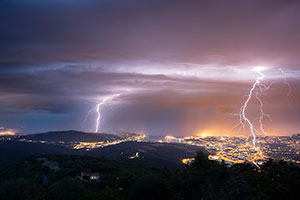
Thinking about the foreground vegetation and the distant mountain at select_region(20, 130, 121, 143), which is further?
the distant mountain at select_region(20, 130, 121, 143)

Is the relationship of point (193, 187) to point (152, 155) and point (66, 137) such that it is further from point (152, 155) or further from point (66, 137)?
point (66, 137)

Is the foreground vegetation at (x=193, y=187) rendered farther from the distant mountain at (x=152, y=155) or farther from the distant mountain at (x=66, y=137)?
the distant mountain at (x=66, y=137)

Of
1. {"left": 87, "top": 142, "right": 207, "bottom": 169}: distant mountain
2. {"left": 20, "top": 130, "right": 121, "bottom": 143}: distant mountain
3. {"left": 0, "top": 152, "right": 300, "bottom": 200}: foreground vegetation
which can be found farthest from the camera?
{"left": 20, "top": 130, "right": 121, "bottom": 143}: distant mountain

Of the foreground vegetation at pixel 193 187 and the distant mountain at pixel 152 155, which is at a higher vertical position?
the foreground vegetation at pixel 193 187

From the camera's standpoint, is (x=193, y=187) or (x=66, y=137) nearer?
(x=193, y=187)

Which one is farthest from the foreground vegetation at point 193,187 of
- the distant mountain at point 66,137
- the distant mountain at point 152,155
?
the distant mountain at point 66,137

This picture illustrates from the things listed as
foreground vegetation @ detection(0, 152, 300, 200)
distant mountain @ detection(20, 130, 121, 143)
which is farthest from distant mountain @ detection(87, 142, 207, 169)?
distant mountain @ detection(20, 130, 121, 143)

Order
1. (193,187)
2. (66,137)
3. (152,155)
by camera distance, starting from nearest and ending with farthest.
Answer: (193,187), (152,155), (66,137)

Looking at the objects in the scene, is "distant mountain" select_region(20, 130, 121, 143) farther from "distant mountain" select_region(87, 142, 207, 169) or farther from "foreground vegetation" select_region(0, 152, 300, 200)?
"foreground vegetation" select_region(0, 152, 300, 200)

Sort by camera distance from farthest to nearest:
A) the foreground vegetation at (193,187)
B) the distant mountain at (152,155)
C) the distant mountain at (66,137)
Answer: the distant mountain at (66,137) → the distant mountain at (152,155) → the foreground vegetation at (193,187)

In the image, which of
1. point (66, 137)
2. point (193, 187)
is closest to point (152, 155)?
point (193, 187)

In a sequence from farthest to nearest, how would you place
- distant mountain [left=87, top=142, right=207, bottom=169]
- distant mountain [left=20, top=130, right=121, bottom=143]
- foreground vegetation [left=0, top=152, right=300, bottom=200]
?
distant mountain [left=20, top=130, right=121, bottom=143], distant mountain [left=87, top=142, right=207, bottom=169], foreground vegetation [left=0, top=152, right=300, bottom=200]
